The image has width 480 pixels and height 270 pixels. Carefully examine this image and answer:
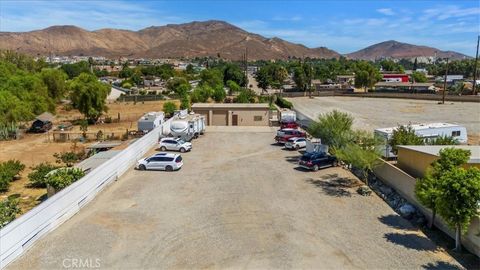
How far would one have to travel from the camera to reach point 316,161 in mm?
Answer: 27297

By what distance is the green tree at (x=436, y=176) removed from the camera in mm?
16453

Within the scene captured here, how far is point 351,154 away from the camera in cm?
2367

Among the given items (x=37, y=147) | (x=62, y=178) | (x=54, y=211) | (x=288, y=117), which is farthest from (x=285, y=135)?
(x=37, y=147)

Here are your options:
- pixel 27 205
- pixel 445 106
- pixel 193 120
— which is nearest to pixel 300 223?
pixel 27 205

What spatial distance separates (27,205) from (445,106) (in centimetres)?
6586

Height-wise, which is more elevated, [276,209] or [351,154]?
[351,154]

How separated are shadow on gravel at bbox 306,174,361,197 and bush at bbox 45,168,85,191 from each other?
560 inches

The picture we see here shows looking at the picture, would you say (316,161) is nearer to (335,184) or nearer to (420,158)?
(335,184)

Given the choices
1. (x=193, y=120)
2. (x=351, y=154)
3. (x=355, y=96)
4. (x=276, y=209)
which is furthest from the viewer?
(x=355, y=96)

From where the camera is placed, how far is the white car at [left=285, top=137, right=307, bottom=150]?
34000 mm

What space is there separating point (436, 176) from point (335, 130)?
12.7 meters

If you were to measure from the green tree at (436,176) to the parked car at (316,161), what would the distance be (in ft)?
32.1

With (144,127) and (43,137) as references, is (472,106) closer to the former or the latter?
(144,127)

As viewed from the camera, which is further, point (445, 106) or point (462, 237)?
point (445, 106)
